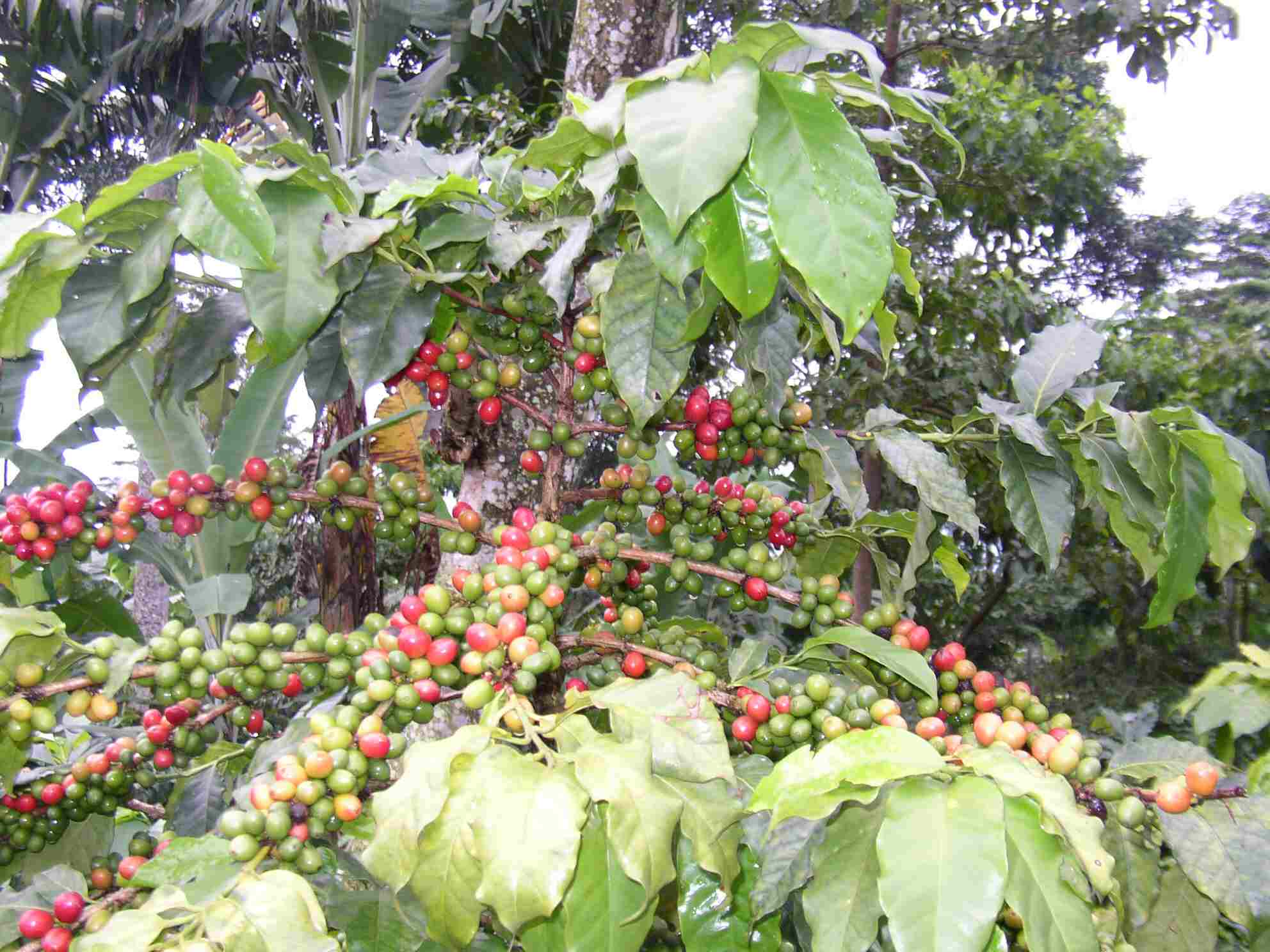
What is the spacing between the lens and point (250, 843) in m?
0.79

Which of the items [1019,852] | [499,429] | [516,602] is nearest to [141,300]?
[516,602]

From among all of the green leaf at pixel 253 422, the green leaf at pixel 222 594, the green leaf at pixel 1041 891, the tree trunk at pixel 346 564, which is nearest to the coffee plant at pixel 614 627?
the green leaf at pixel 1041 891

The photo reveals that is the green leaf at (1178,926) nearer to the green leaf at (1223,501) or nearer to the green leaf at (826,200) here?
the green leaf at (1223,501)

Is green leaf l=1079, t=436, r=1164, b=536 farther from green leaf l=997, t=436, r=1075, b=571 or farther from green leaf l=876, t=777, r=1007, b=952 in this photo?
green leaf l=876, t=777, r=1007, b=952

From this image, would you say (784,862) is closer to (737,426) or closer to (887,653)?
(887,653)

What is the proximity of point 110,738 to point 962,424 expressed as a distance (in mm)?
1575

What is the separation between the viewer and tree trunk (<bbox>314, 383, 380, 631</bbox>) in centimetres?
319

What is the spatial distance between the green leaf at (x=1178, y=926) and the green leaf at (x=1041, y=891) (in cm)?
33

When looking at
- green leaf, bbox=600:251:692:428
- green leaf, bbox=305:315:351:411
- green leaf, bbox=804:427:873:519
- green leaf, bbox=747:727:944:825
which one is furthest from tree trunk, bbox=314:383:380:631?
green leaf, bbox=747:727:944:825

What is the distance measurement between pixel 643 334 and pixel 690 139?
13.6 inches

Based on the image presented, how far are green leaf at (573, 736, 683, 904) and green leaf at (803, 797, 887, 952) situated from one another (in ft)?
0.51

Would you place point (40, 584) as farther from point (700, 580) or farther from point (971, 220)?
point (971, 220)

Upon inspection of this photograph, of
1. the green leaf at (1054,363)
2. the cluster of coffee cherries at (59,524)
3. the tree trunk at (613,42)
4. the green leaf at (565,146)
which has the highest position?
the tree trunk at (613,42)

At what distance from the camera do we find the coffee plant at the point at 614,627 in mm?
676
